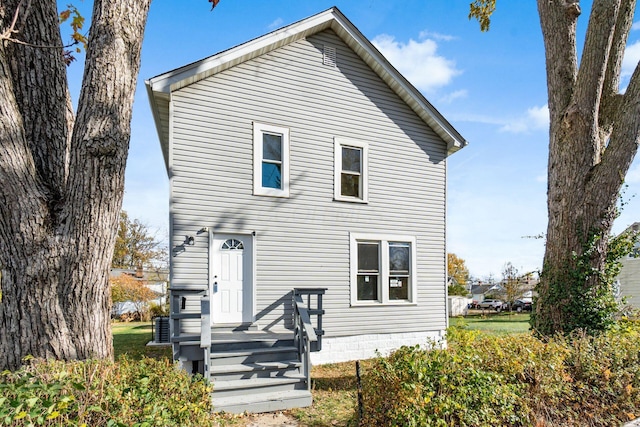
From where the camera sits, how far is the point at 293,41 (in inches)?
389

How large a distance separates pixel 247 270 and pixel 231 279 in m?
0.39

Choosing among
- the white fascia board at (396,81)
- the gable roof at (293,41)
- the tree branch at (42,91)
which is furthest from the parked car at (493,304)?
the tree branch at (42,91)

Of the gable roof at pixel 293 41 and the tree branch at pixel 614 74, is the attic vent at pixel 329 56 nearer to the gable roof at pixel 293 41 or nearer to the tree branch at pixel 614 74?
the gable roof at pixel 293 41

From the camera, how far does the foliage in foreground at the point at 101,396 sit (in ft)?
8.74

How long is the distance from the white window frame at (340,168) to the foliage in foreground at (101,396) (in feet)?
22.8

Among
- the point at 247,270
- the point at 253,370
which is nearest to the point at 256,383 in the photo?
the point at 253,370

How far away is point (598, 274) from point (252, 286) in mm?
6427

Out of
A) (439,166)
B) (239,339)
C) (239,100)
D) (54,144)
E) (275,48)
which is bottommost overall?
(239,339)

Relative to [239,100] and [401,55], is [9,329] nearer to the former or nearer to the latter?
[239,100]

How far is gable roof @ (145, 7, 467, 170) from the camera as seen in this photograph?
8.45 m

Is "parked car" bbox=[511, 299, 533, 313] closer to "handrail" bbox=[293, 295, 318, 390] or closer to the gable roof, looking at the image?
the gable roof

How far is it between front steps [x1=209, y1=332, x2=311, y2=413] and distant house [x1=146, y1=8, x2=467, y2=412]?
36 millimetres

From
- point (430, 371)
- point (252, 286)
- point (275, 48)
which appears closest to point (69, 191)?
point (430, 371)

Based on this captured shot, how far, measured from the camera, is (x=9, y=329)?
396 centimetres
